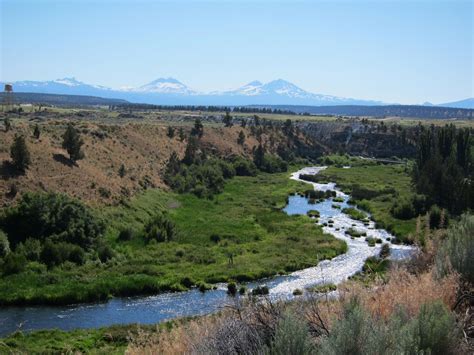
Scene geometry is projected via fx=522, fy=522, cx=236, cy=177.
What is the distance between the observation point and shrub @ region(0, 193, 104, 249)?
130 ft

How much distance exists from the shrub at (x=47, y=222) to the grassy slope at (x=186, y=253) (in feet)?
9.55

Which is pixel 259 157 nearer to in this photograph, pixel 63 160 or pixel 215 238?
pixel 63 160

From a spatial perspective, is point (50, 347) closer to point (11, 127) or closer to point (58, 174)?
point (58, 174)

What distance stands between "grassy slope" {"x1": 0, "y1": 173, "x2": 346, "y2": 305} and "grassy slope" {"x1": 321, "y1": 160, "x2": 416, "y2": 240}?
28.8 feet

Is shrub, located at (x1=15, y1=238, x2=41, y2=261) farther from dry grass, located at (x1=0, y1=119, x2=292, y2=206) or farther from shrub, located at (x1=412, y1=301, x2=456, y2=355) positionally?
shrub, located at (x1=412, y1=301, x2=456, y2=355)

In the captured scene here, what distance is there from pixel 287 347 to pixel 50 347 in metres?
18.6

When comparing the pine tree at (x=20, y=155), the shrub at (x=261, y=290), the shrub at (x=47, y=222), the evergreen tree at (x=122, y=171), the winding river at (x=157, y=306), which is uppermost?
the pine tree at (x=20, y=155)

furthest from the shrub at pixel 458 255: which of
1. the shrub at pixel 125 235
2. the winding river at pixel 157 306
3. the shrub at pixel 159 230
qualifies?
the shrub at pixel 125 235

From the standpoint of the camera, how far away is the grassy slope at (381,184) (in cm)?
5450

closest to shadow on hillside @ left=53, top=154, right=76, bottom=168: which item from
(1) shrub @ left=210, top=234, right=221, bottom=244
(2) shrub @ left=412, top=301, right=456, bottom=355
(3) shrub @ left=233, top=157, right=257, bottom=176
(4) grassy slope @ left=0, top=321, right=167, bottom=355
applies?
(1) shrub @ left=210, top=234, right=221, bottom=244

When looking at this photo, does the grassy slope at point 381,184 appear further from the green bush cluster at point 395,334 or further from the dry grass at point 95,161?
the green bush cluster at point 395,334

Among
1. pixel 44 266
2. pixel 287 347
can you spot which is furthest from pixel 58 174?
pixel 287 347

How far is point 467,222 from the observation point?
16.6m

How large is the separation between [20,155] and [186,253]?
1877 centimetres
